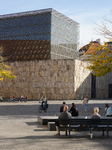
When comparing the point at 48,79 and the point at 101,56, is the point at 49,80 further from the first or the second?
the point at 101,56

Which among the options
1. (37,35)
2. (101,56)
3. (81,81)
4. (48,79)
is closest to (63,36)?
(37,35)

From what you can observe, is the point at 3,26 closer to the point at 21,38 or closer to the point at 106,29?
the point at 21,38

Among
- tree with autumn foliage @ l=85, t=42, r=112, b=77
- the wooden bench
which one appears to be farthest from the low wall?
the wooden bench

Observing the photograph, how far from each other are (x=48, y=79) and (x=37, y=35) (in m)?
14.2

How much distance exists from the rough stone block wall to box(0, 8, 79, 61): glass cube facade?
29.3 ft

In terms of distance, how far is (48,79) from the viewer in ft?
178

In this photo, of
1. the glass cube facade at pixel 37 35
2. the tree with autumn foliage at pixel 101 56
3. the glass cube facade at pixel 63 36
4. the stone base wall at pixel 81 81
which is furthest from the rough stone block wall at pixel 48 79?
the tree with autumn foliage at pixel 101 56

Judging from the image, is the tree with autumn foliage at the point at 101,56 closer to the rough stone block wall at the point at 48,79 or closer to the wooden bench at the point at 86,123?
the wooden bench at the point at 86,123

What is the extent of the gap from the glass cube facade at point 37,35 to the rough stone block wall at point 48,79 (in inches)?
352

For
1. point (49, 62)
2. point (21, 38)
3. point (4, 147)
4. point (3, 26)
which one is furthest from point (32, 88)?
point (4, 147)

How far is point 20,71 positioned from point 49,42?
10.8 meters

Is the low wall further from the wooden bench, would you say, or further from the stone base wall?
the wooden bench

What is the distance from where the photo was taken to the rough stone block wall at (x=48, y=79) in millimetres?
53688

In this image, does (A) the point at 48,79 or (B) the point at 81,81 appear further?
(B) the point at 81,81
